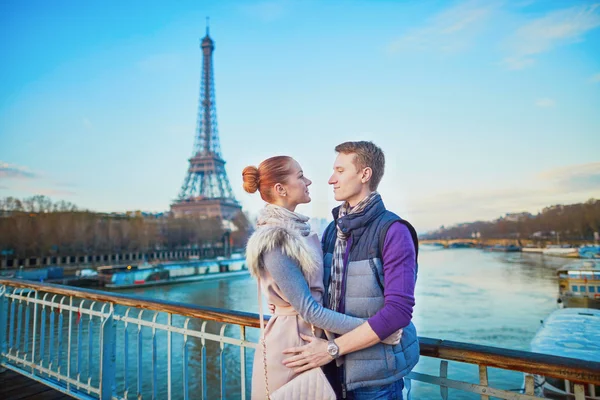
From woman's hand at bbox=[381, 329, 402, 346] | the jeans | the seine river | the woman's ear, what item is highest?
the woman's ear

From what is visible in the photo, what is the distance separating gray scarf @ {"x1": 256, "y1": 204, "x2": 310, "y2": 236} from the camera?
1.51 m

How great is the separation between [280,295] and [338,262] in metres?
0.26

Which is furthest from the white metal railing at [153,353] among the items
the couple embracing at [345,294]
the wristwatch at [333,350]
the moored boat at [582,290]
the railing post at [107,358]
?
the moored boat at [582,290]

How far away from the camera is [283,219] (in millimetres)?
1522

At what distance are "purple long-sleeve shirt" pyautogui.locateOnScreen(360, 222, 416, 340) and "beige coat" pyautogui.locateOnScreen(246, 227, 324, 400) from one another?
→ 0.26 m

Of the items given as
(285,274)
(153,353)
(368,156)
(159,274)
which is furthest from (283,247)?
(159,274)

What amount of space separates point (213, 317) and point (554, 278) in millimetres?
32919

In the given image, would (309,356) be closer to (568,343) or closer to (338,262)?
(338,262)

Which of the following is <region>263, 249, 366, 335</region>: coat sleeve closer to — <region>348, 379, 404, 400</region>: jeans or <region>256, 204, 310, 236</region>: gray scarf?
<region>256, 204, 310, 236</region>: gray scarf

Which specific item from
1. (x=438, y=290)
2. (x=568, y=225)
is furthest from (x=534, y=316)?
(x=568, y=225)

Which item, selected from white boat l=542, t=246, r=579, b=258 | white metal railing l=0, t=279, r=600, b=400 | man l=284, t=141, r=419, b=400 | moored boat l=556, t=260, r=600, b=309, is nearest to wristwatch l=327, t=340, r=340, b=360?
man l=284, t=141, r=419, b=400

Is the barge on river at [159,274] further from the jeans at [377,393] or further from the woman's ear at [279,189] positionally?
the jeans at [377,393]

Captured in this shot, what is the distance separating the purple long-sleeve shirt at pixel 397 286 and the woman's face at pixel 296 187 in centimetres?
42

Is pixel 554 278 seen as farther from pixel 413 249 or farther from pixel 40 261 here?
pixel 40 261
